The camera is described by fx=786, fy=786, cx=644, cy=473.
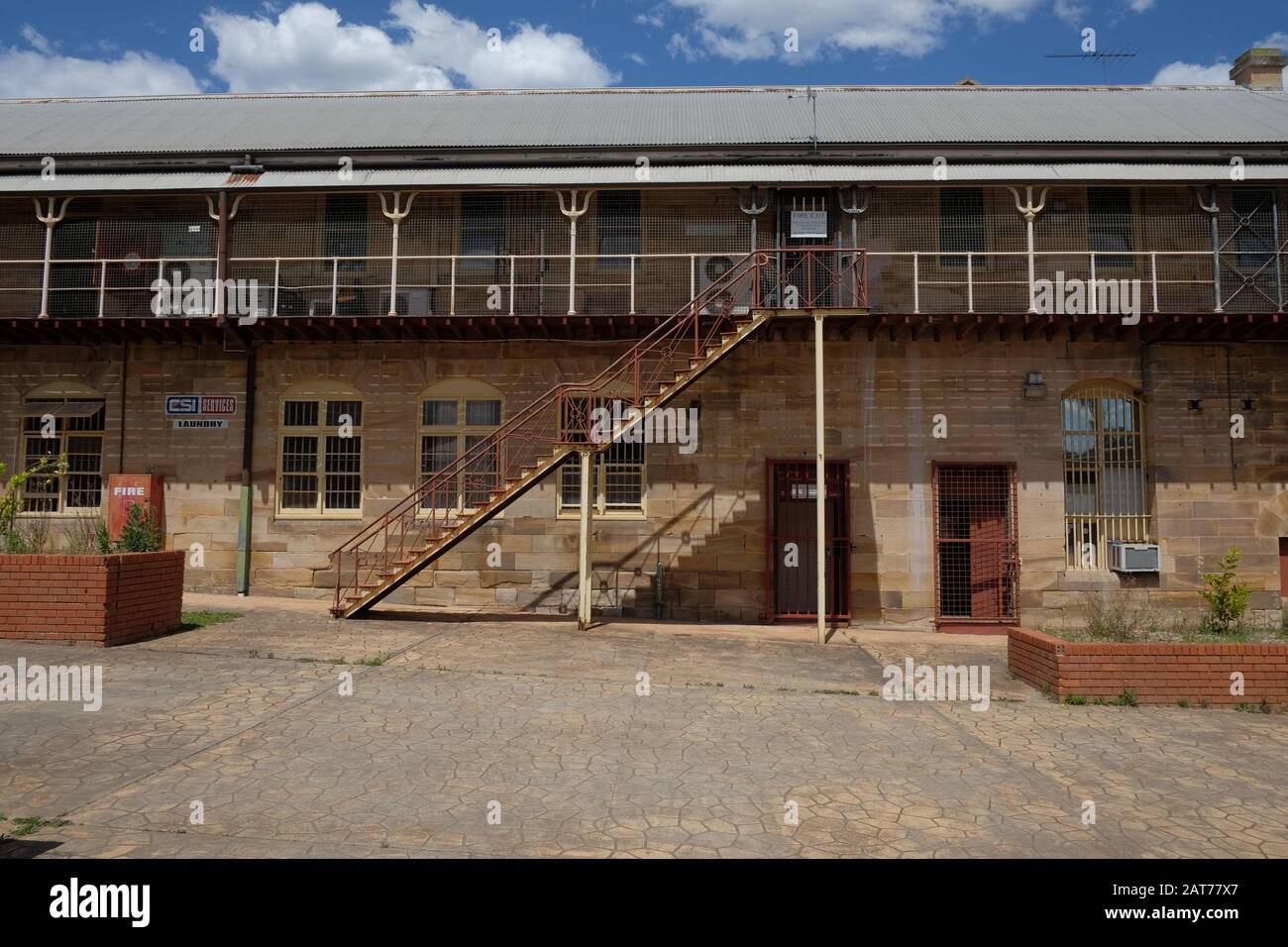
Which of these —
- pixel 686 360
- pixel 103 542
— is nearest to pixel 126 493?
pixel 103 542

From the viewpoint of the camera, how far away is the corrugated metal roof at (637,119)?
1575cm

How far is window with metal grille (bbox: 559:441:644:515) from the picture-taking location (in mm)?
14992

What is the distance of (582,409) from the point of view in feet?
45.4

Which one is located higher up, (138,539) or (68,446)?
(68,446)

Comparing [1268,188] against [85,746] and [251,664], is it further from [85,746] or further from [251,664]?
[85,746]

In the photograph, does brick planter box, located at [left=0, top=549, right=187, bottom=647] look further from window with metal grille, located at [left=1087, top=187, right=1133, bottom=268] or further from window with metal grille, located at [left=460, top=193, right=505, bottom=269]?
window with metal grille, located at [left=1087, top=187, right=1133, bottom=268]

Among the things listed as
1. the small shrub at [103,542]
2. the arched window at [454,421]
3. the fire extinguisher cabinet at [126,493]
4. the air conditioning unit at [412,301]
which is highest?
the air conditioning unit at [412,301]

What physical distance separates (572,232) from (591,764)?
10549mm

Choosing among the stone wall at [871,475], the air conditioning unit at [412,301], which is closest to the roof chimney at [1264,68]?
the stone wall at [871,475]

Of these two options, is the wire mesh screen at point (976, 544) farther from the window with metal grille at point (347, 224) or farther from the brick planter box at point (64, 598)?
the brick planter box at point (64, 598)

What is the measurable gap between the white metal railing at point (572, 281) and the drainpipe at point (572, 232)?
7 cm

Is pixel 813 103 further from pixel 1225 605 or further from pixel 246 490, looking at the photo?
pixel 246 490

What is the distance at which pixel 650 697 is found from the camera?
28.5 ft

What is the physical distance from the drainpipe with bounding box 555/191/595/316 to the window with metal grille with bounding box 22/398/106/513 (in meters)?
9.73
